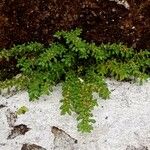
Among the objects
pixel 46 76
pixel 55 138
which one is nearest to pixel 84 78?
pixel 46 76

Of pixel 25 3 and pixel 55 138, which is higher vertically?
pixel 25 3

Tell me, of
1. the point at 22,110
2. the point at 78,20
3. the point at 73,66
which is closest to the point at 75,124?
the point at 22,110

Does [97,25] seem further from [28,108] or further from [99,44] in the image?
[28,108]

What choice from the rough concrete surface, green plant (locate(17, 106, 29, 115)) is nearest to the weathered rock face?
the rough concrete surface

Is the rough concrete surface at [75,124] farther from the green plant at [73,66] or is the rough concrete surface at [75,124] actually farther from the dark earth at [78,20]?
the dark earth at [78,20]

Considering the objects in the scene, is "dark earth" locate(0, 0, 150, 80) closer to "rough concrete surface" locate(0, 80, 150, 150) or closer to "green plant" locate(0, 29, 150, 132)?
"green plant" locate(0, 29, 150, 132)

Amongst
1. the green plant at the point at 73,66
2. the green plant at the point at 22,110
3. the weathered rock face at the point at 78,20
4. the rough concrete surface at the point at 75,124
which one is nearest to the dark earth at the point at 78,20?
the weathered rock face at the point at 78,20

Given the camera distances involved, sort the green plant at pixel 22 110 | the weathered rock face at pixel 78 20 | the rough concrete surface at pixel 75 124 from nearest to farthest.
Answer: the rough concrete surface at pixel 75 124 < the green plant at pixel 22 110 < the weathered rock face at pixel 78 20

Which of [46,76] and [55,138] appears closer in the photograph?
[55,138]
